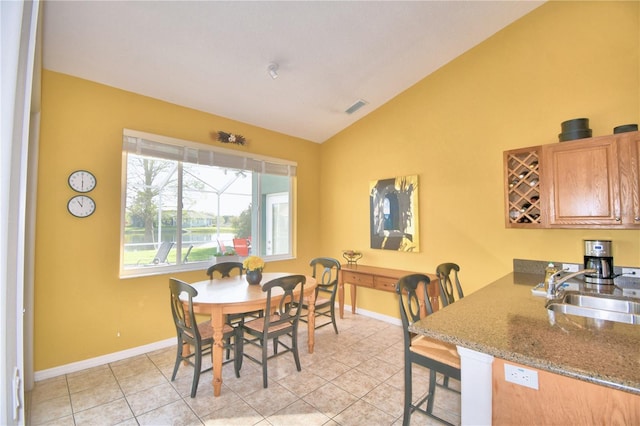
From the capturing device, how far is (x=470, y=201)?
332 cm

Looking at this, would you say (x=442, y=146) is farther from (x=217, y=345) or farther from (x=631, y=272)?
(x=217, y=345)

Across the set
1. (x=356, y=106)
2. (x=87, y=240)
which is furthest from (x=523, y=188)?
(x=87, y=240)

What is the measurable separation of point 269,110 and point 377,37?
1642mm

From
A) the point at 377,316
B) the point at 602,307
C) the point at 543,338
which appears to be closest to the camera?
the point at 543,338

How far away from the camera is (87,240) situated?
9.31 feet

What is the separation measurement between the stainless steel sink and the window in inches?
132

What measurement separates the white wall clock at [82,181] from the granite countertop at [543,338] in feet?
10.4

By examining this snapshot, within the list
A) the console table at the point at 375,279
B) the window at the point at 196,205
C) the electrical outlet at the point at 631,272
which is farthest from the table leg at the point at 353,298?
the electrical outlet at the point at 631,272

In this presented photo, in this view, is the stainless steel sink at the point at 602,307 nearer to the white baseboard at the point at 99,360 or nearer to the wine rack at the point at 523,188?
the wine rack at the point at 523,188

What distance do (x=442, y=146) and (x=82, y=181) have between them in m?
3.94

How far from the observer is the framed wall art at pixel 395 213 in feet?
12.5

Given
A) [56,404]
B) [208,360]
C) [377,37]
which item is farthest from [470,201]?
[56,404]

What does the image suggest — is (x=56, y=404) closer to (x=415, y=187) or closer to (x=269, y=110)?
(x=269, y=110)

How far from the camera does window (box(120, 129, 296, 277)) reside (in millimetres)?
3180
